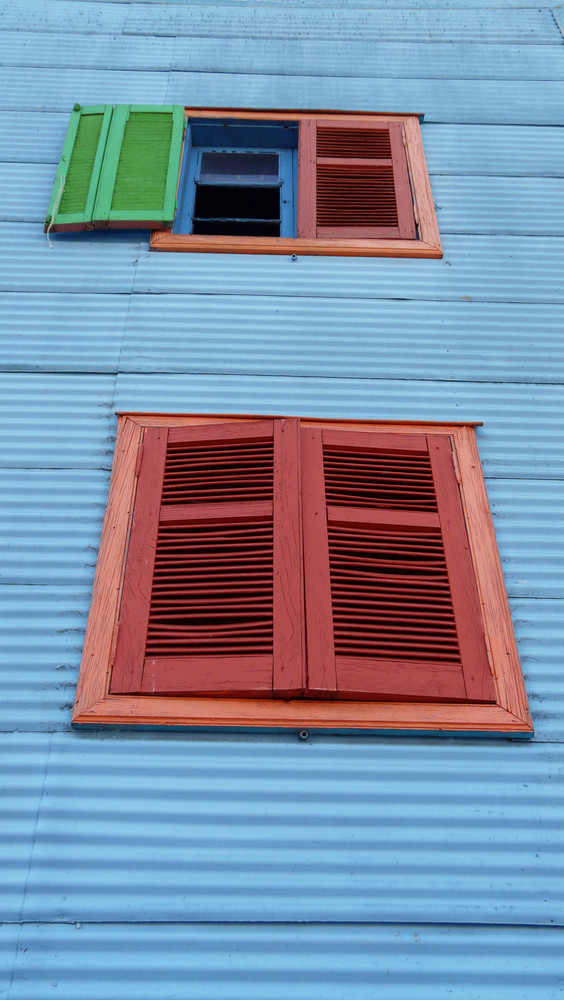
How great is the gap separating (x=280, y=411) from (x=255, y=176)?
102 inches

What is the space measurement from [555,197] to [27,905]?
17.2ft

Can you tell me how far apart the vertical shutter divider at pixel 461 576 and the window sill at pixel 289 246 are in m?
1.48

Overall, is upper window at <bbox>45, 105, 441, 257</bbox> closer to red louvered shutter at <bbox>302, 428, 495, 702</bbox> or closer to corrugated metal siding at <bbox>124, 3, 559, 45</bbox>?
corrugated metal siding at <bbox>124, 3, 559, 45</bbox>

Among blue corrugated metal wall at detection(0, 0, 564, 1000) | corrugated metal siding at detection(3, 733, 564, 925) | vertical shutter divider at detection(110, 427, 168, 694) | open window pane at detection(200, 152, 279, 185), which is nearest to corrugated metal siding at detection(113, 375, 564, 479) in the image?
blue corrugated metal wall at detection(0, 0, 564, 1000)

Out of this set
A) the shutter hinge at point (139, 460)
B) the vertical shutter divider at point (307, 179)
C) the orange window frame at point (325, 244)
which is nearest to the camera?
the shutter hinge at point (139, 460)

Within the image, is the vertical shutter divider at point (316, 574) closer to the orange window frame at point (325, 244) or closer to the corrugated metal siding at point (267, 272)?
the corrugated metal siding at point (267, 272)

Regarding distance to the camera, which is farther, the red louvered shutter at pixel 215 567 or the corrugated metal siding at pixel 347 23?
the corrugated metal siding at pixel 347 23

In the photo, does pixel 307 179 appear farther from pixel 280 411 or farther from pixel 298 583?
pixel 298 583

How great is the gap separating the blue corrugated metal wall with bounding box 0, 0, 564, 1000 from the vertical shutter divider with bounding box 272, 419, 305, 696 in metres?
0.26

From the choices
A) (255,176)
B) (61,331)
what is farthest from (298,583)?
(255,176)

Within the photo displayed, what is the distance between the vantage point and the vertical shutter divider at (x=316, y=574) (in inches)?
117

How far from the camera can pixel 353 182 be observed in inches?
197

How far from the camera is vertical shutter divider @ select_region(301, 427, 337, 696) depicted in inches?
117

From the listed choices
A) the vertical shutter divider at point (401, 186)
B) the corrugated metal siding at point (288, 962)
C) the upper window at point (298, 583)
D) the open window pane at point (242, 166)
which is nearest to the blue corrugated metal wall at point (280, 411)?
the corrugated metal siding at point (288, 962)
